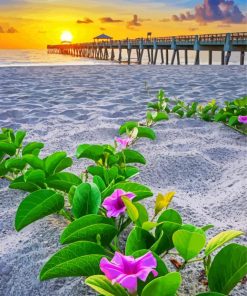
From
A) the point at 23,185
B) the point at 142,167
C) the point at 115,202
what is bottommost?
the point at 142,167

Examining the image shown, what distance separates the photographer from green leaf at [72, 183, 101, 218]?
1.20m

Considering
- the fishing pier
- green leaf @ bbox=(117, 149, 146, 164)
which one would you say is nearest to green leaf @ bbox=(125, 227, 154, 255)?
green leaf @ bbox=(117, 149, 146, 164)

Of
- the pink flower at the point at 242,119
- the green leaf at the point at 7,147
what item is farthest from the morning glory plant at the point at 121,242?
the pink flower at the point at 242,119

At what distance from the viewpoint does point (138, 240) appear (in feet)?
3.27

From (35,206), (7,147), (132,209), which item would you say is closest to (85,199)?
(35,206)

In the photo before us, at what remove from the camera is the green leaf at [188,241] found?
87 cm

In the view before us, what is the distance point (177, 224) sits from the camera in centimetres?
100

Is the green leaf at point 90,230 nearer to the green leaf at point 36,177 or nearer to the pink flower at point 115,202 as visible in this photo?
the pink flower at point 115,202

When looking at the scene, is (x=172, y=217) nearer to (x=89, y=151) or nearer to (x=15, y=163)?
(x=89, y=151)

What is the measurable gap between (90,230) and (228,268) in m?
0.33

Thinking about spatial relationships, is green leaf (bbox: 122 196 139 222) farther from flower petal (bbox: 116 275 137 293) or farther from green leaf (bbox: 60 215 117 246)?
flower petal (bbox: 116 275 137 293)

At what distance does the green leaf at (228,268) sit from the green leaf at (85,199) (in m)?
0.43

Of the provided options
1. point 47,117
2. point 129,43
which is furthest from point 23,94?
point 129,43

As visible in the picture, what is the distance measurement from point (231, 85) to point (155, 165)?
4.37 meters
